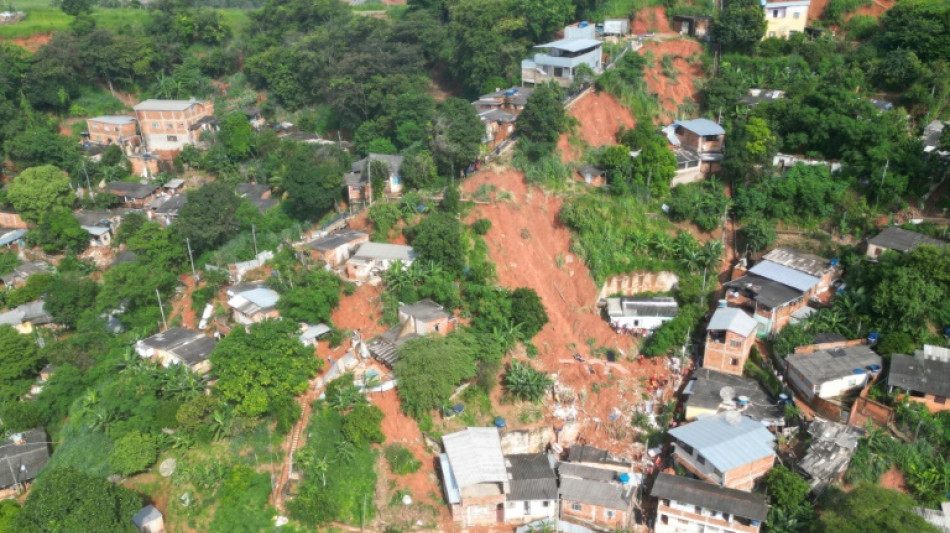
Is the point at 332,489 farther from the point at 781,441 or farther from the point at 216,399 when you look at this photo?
the point at 781,441

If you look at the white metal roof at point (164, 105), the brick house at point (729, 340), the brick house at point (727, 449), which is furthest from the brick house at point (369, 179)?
the brick house at point (727, 449)

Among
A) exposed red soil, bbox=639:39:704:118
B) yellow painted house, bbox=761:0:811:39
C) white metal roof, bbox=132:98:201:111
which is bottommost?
white metal roof, bbox=132:98:201:111

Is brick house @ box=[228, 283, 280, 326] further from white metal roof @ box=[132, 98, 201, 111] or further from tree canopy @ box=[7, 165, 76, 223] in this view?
white metal roof @ box=[132, 98, 201, 111]

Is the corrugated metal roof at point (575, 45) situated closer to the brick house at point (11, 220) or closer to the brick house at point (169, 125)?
the brick house at point (169, 125)

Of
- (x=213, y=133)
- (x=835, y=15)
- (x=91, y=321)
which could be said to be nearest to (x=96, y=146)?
(x=213, y=133)

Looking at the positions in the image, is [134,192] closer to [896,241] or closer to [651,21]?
[651,21]

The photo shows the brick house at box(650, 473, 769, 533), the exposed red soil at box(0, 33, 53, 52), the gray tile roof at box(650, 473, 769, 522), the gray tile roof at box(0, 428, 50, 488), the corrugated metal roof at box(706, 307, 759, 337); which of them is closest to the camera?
the gray tile roof at box(650, 473, 769, 522)

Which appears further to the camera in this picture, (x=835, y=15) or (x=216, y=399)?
(x=835, y=15)

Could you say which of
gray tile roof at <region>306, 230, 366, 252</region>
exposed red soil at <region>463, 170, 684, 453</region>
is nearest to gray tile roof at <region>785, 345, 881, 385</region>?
exposed red soil at <region>463, 170, 684, 453</region>
